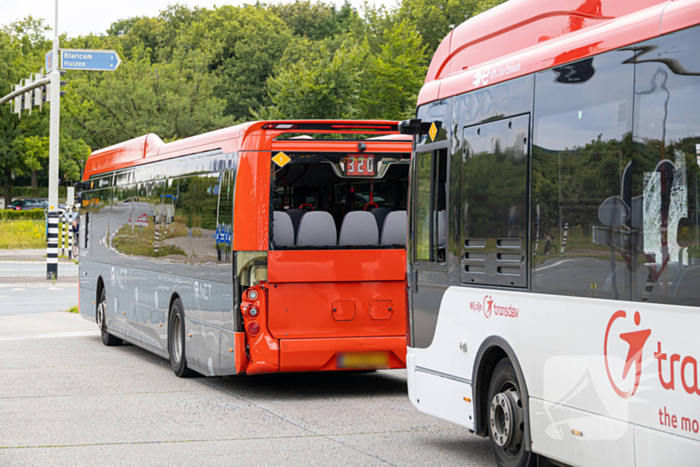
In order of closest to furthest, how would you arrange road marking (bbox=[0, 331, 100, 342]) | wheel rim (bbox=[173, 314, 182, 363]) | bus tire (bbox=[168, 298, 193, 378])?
bus tire (bbox=[168, 298, 193, 378]), wheel rim (bbox=[173, 314, 182, 363]), road marking (bbox=[0, 331, 100, 342])

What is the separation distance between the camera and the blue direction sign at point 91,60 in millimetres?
24484

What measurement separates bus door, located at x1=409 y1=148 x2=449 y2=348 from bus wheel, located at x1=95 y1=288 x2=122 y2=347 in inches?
352

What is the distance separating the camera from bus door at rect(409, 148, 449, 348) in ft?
25.2

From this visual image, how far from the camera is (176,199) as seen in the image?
40.9ft

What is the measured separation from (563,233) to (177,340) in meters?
7.39

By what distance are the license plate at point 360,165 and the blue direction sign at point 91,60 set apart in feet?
49.9

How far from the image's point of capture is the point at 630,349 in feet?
16.8

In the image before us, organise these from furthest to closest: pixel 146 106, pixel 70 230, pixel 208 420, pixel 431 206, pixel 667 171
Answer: pixel 146 106 → pixel 70 230 → pixel 208 420 → pixel 431 206 → pixel 667 171

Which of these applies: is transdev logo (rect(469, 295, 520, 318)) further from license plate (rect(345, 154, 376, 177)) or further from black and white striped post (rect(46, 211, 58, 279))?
black and white striped post (rect(46, 211, 58, 279))

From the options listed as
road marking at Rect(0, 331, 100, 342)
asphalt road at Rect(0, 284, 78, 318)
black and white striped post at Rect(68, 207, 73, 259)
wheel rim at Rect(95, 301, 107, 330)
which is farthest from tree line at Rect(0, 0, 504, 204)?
wheel rim at Rect(95, 301, 107, 330)

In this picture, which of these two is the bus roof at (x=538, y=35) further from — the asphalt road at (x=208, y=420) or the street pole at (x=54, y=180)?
the street pole at (x=54, y=180)

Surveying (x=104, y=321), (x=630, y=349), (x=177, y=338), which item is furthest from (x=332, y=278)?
(x=104, y=321)

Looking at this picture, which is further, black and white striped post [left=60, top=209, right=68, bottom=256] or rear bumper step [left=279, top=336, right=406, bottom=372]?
black and white striped post [left=60, top=209, right=68, bottom=256]

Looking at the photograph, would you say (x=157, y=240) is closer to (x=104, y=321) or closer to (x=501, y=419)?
(x=104, y=321)
